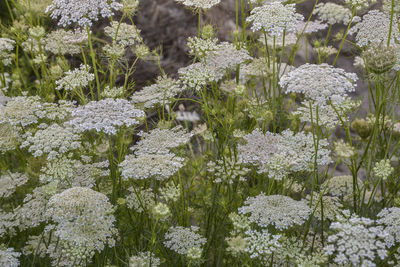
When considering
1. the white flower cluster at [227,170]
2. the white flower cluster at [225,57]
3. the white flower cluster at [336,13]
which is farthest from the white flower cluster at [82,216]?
the white flower cluster at [336,13]

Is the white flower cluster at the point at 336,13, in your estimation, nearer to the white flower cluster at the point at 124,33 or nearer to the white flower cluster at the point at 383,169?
the white flower cluster at the point at 383,169

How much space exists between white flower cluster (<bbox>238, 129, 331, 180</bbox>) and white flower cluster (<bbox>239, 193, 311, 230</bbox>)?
14 centimetres

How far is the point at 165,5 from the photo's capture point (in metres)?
4.17

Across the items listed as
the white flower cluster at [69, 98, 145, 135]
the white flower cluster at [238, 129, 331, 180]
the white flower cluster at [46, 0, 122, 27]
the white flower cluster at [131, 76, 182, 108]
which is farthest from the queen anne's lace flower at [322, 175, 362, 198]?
the white flower cluster at [46, 0, 122, 27]

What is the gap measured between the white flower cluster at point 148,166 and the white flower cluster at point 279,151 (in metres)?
0.42

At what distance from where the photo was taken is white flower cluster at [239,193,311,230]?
6.57 feet

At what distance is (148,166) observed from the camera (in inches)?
81.2

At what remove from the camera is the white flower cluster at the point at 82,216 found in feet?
6.25

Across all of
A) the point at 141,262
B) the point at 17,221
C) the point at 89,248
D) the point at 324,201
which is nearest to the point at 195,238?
the point at 141,262

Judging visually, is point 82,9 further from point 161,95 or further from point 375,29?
point 375,29

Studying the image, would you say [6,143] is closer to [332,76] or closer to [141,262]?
[141,262]

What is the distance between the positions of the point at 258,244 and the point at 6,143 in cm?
151

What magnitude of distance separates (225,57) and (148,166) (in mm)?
937

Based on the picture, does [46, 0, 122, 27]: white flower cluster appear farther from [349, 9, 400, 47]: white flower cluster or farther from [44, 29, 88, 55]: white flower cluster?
[349, 9, 400, 47]: white flower cluster
